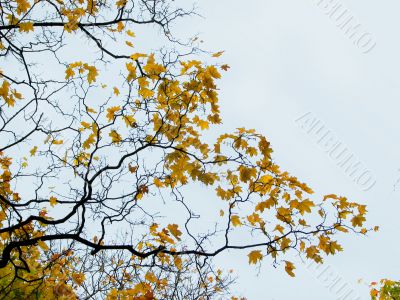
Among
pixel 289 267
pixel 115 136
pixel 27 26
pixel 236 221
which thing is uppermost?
pixel 27 26

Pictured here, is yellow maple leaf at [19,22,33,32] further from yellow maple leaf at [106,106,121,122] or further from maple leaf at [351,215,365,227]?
maple leaf at [351,215,365,227]

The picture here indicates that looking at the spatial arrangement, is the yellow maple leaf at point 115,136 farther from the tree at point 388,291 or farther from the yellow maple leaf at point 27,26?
the tree at point 388,291

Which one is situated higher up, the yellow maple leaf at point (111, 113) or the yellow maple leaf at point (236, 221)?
the yellow maple leaf at point (111, 113)

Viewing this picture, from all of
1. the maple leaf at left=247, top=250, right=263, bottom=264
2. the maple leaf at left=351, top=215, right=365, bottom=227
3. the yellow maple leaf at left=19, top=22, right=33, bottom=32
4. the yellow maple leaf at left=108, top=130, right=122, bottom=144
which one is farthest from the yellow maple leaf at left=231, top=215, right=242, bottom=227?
the yellow maple leaf at left=19, top=22, right=33, bottom=32

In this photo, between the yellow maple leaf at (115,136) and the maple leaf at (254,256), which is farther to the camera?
the yellow maple leaf at (115,136)

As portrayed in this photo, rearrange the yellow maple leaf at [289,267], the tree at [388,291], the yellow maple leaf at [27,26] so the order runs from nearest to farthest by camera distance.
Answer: the yellow maple leaf at [289,267] < the yellow maple leaf at [27,26] < the tree at [388,291]

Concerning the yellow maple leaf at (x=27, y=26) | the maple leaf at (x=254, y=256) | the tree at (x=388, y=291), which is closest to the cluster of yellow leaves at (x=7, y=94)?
the yellow maple leaf at (x=27, y=26)

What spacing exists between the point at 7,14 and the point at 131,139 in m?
1.77

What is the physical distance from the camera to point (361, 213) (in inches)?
156

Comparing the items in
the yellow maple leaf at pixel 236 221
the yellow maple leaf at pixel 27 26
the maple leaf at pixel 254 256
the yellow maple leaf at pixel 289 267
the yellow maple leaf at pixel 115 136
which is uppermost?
the yellow maple leaf at pixel 27 26

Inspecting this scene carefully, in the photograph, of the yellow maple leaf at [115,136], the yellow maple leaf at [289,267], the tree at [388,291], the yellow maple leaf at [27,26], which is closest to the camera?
the yellow maple leaf at [289,267]

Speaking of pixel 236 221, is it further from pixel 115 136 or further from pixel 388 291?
pixel 388 291

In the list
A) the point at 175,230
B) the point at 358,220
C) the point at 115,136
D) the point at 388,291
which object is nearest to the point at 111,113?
the point at 115,136

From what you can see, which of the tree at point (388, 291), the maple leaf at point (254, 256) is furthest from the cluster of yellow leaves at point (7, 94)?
the tree at point (388, 291)
